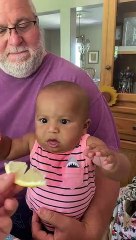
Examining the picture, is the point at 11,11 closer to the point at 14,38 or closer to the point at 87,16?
the point at 14,38

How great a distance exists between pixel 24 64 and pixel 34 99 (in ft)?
0.45

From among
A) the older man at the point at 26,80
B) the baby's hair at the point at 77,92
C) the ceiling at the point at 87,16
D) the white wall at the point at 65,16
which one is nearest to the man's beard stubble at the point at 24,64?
the older man at the point at 26,80

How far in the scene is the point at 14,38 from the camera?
1.11 m

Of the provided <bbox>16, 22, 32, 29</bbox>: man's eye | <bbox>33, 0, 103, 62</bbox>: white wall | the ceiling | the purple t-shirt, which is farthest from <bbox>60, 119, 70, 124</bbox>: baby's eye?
the ceiling

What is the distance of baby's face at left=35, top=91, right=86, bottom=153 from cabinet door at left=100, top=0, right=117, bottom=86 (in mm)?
1653

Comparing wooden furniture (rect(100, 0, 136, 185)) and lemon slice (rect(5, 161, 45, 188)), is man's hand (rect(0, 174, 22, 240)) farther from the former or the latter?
wooden furniture (rect(100, 0, 136, 185))

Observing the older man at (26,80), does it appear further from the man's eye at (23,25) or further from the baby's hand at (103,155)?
the baby's hand at (103,155)

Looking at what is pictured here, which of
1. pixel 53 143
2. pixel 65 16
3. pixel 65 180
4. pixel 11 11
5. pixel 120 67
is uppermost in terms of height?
pixel 65 16

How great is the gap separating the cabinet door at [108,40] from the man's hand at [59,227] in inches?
68.8

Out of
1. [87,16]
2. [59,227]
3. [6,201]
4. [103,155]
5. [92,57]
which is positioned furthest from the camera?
[92,57]

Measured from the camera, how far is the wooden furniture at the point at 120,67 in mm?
2377

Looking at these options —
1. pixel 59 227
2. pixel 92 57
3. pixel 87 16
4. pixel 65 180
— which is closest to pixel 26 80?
pixel 65 180

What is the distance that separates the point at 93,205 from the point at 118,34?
5.99 ft

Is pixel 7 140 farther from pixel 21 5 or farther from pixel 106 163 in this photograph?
pixel 21 5
